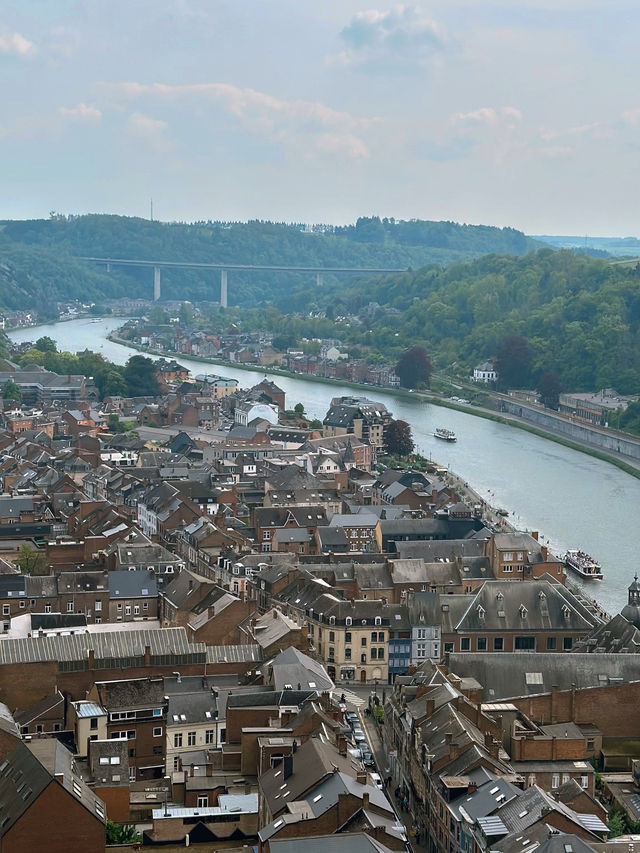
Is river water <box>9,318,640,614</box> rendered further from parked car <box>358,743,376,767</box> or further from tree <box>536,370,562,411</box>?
parked car <box>358,743,376,767</box>

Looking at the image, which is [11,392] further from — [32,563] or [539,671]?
[539,671]

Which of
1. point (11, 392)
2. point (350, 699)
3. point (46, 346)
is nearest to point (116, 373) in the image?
point (11, 392)

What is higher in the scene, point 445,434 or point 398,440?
point 398,440

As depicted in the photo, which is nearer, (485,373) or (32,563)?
(32,563)

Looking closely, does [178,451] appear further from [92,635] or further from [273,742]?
[273,742]

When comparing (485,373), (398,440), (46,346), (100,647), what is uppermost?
(100,647)

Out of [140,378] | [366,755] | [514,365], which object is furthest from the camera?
[514,365]
